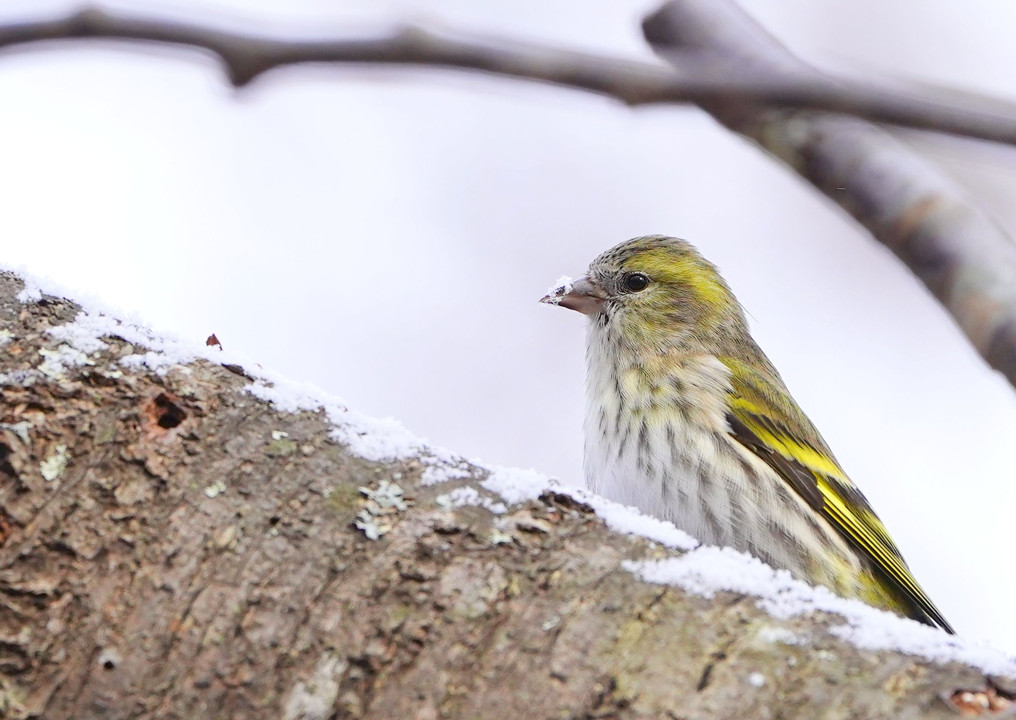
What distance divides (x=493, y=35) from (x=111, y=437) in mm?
1239

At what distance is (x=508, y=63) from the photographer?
1.12 metres

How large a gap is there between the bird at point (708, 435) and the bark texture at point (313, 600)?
6.01 feet

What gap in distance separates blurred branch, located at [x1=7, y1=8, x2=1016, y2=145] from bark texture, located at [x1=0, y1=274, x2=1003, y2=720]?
911mm

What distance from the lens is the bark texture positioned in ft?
5.55

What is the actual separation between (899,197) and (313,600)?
145 centimetres

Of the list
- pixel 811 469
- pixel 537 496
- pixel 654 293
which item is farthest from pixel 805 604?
pixel 654 293

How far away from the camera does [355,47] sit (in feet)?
3.77

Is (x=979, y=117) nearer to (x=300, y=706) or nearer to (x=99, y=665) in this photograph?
(x=300, y=706)

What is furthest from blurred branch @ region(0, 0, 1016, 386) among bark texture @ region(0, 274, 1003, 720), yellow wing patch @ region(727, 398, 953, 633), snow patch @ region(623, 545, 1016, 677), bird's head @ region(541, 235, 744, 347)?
bird's head @ region(541, 235, 744, 347)

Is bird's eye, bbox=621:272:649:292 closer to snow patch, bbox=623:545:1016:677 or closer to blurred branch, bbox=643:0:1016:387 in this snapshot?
blurred branch, bbox=643:0:1016:387

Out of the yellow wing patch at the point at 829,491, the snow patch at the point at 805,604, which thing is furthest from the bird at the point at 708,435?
the snow patch at the point at 805,604

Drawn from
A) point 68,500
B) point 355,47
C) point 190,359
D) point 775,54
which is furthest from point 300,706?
point 775,54

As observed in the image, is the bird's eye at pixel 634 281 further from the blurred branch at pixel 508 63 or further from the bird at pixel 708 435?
the blurred branch at pixel 508 63

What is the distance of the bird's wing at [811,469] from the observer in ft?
12.6
